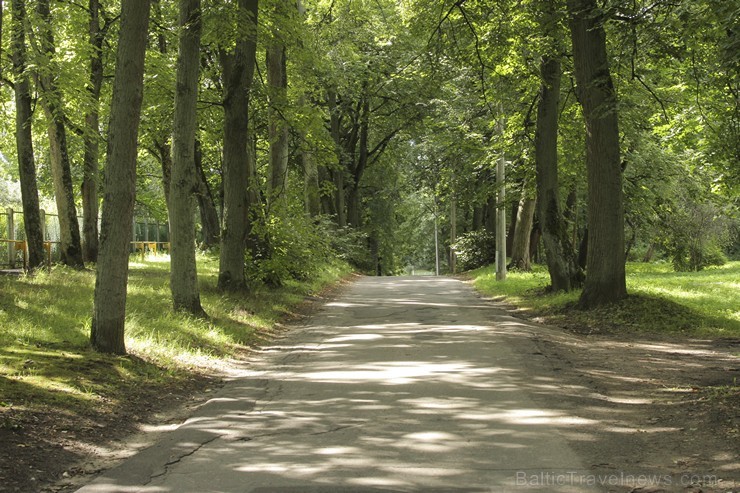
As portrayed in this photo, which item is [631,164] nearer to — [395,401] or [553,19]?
[553,19]

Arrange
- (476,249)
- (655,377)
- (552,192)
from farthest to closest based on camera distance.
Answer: (476,249), (552,192), (655,377)

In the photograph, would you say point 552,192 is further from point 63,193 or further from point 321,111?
point 63,193

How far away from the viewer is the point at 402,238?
69562mm

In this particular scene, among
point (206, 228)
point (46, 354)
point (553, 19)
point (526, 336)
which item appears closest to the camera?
point (46, 354)

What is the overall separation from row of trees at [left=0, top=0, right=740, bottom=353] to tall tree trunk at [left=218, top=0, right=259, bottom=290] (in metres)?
0.04

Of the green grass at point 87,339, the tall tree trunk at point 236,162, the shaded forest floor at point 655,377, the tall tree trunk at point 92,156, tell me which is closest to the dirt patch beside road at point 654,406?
the shaded forest floor at point 655,377

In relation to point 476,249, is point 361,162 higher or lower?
higher

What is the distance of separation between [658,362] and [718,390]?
7.84 ft

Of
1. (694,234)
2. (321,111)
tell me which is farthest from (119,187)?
(694,234)

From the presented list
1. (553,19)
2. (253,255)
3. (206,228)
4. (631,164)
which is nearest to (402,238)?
(206,228)

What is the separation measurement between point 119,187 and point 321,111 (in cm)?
1226

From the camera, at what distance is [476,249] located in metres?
36.7

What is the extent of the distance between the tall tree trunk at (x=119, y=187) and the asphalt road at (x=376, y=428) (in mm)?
1797

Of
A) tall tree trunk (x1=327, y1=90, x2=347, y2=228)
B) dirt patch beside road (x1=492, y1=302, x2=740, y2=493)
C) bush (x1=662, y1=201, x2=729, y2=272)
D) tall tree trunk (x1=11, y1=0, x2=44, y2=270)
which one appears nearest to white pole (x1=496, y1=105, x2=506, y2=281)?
dirt patch beside road (x1=492, y1=302, x2=740, y2=493)
